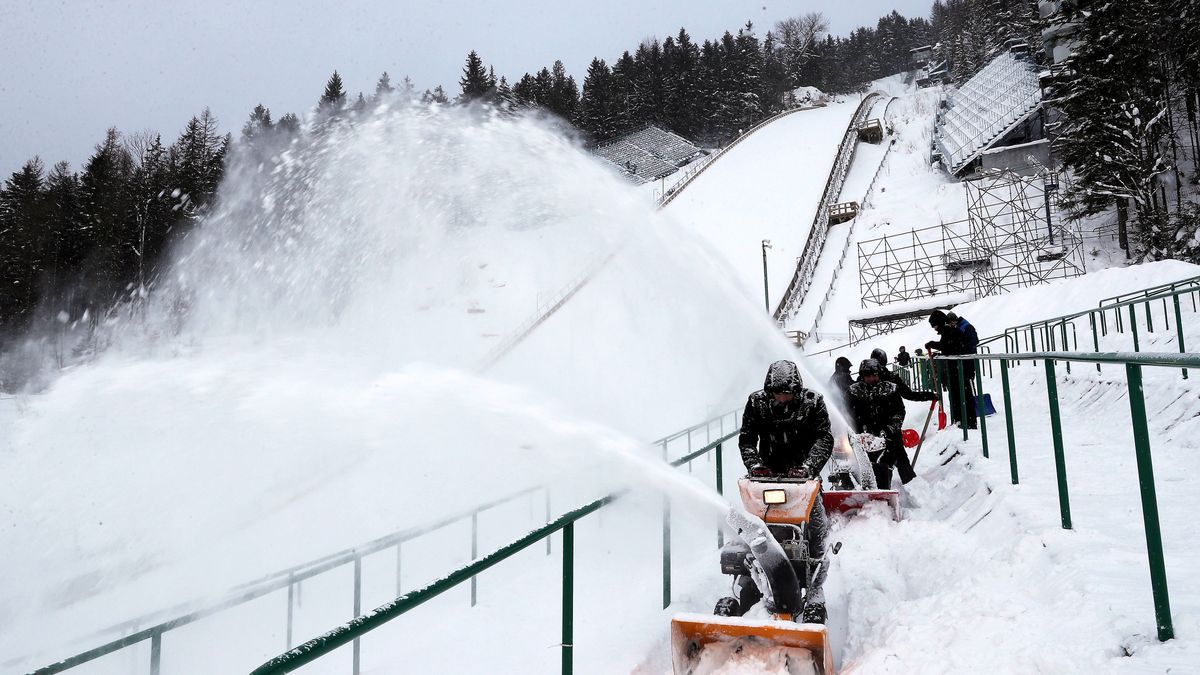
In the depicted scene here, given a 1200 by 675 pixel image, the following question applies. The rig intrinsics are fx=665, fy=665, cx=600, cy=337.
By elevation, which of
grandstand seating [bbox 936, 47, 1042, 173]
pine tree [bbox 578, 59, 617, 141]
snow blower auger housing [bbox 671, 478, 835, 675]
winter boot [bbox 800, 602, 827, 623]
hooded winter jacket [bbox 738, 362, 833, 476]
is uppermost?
pine tree [bbox 578, 59, 617, 141]

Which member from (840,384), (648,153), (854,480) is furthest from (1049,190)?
(648,153)

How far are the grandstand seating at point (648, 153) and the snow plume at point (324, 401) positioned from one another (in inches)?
1776

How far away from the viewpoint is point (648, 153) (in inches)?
3187

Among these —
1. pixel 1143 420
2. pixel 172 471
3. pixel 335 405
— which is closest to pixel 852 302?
pixel 335 405

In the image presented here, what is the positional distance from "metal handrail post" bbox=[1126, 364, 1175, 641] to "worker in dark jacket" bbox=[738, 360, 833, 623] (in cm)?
182

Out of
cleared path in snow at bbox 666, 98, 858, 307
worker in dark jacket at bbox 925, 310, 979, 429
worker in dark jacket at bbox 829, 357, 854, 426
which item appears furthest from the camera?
cleared path in snow at bbox 666, 98, 858, 307

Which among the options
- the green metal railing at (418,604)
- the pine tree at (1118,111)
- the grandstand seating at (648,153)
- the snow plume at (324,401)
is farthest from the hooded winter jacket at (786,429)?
the grandstand seating at (648,153)

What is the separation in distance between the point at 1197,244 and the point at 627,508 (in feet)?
75.3

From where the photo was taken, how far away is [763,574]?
13.2 ft

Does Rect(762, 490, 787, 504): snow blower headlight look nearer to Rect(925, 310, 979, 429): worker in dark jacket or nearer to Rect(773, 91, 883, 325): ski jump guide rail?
Rect(925, 310, 979, 429): worker in dark jacket

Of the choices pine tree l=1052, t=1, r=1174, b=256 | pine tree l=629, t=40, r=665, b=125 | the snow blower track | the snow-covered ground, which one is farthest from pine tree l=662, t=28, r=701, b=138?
pine tree l=1052, t=1, r=1174, b=256

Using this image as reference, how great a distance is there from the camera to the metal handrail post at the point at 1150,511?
2.67 meters

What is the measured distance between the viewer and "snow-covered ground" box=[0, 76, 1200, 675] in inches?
164

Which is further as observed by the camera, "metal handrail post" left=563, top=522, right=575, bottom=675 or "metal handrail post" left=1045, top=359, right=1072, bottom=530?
"metal handrail post" left=1045, top=359, right=1072, bottom=530
